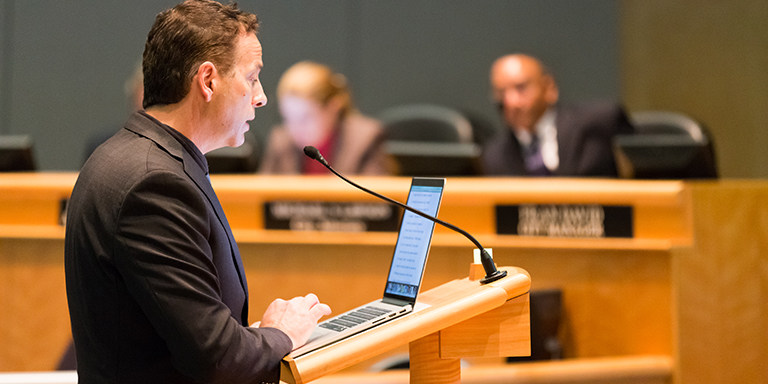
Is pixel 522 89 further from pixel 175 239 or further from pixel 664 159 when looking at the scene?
pixel 175 239

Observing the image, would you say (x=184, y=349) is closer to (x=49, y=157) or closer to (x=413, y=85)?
(x=413, y=85)

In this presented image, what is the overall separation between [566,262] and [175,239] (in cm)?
138

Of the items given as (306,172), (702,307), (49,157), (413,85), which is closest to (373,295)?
(702,307)

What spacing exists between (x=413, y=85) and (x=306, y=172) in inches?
67.7

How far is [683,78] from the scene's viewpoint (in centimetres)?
469

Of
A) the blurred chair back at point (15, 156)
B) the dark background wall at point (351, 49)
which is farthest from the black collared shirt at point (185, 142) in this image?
the dark background wall at point (351, 49)

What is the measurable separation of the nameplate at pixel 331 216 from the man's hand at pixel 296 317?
1003 mm

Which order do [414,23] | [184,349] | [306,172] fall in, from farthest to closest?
[414,23]
[306,172]
[184,349]

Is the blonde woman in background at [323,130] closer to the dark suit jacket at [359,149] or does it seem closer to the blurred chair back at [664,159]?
the dark suit jacket at [359,149]

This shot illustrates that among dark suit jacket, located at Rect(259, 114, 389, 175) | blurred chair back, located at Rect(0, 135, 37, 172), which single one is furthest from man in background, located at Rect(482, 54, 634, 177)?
blurred chair back, located at Rect(0, 135, 37, 172)

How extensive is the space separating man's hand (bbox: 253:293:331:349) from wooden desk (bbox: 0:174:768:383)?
1004mm

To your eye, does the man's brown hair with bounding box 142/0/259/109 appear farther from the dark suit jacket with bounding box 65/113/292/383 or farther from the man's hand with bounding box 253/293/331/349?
the man's hand with bounding box 253/293/331/349

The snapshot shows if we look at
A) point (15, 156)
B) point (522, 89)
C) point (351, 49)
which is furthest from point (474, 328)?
point (351, 49)

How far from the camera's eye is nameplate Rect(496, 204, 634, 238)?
199cm
